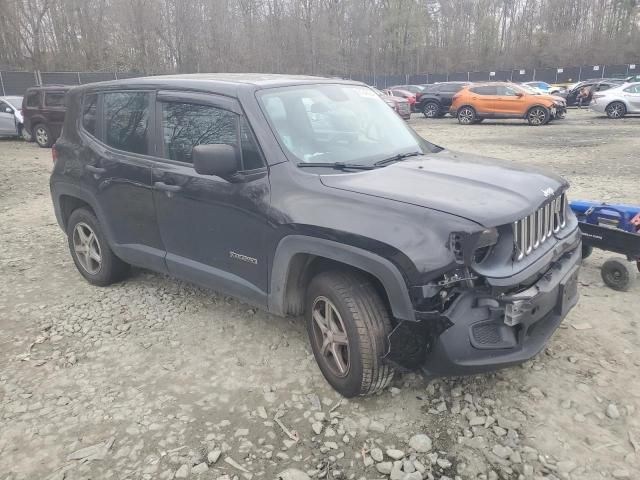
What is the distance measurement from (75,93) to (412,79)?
5079cm

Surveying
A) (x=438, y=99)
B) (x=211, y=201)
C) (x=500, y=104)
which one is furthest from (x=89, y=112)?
(x=438, y=99)

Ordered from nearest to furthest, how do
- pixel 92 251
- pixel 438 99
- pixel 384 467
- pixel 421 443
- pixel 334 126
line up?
1. pixel 384 467
2. pixel 421 443
3. pixel 334 126
4. pixel 92 251
5. pixel 438 99

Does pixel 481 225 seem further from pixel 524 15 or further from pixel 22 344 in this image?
pixel 524 15

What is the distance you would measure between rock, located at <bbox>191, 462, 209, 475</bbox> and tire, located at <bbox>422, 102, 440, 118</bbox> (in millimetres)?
24238

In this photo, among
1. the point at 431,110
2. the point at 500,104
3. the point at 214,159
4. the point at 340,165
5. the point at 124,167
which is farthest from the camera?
the point at 431,110

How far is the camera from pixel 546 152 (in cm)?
1258

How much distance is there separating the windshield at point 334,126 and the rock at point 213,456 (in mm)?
1782

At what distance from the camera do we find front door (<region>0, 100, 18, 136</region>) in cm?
1720

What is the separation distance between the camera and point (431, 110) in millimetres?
25125

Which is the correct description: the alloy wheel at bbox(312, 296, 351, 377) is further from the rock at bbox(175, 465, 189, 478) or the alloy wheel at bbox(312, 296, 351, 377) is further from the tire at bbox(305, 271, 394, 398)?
the rock at bbox(175, 465, 189, 478)

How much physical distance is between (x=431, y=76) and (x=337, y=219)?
52.8m

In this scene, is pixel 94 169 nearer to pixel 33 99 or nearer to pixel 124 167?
pixel 124 167

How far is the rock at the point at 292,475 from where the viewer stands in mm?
2570

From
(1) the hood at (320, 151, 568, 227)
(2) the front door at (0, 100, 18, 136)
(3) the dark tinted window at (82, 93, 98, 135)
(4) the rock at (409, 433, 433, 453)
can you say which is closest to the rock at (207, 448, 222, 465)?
(4) the rock at (409, 433, 433, 453)
